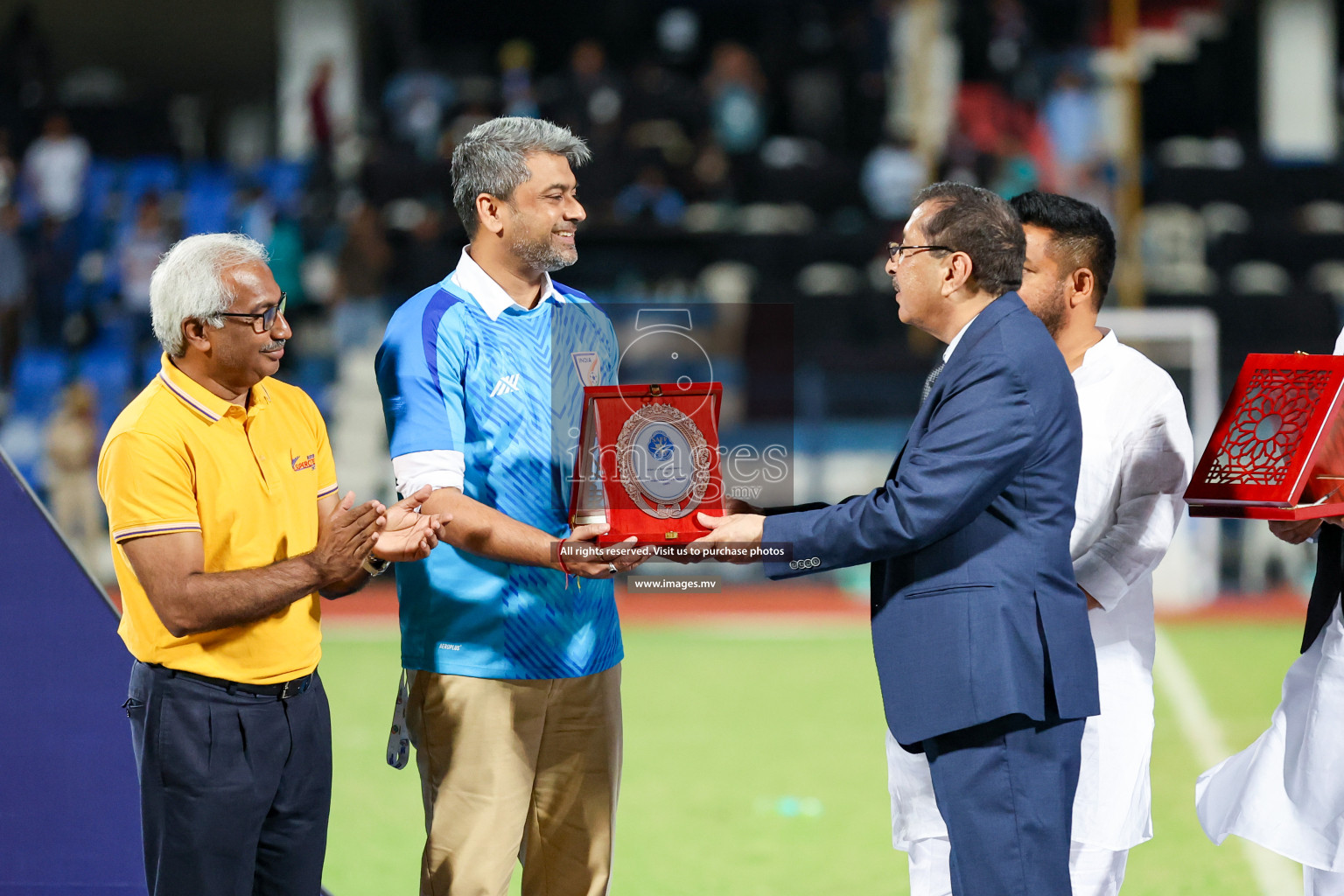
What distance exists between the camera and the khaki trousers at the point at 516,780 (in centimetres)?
296

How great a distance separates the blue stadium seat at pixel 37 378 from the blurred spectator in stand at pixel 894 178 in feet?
27.0

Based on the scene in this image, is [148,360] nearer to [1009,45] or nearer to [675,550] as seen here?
[1009,45]

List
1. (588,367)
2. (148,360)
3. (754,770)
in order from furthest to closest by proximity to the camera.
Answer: (148,360), (754,770), (588,367)

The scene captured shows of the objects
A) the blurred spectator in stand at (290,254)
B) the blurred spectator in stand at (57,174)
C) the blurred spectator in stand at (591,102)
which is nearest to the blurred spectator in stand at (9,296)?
the blurred spectator in stand at (57,174)

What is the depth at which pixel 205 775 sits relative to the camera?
8.82 ft

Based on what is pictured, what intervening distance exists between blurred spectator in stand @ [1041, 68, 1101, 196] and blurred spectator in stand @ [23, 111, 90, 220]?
10.2 metres

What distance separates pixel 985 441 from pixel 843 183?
39.6 feet

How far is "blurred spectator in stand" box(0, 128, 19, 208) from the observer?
1411cm

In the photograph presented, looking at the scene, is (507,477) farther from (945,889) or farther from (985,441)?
(945,889)

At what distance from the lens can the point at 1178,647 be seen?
9000 millimetres

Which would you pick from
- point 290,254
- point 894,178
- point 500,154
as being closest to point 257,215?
point 290,254

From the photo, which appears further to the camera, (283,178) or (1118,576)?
(283,178)

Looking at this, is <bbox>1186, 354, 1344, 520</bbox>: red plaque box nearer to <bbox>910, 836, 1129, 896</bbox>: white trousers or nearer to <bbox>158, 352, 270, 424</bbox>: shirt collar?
<bbox>910, 836, 1129, 896</bbox>: white trousers

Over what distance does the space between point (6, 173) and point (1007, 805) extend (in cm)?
1421
